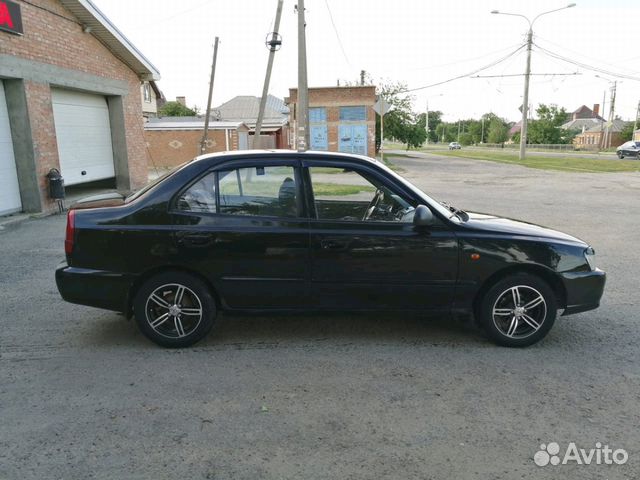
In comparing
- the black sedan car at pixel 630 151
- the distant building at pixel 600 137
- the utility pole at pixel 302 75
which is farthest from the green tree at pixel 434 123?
the utility pole at pixel 302 75

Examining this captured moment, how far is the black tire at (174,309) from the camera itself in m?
Result: 4.35

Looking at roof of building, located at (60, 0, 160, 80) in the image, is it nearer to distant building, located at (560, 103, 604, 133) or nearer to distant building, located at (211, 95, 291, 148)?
distant building, located at (211, 95, 291, 148)

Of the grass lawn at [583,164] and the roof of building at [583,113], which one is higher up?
the roof of building at [583,113]

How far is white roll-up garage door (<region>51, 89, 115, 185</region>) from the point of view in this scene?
13.2m

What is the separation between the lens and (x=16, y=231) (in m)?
9.98

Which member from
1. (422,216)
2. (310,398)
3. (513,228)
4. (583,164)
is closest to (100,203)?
(310,398)

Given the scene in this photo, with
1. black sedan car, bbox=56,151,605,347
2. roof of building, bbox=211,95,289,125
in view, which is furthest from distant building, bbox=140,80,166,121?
black sedan car, bbox=56,151,605,347

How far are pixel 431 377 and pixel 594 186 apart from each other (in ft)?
58.9

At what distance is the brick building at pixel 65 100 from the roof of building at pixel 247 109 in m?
45.0

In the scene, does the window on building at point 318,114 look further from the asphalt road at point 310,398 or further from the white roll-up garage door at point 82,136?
the asphalt road at point 310,398

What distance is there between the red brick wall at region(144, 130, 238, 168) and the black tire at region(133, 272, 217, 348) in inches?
1311

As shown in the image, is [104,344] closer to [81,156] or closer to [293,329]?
[293,329]

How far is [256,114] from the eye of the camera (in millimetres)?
62219

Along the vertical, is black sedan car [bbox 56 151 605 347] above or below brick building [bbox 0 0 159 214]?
below
